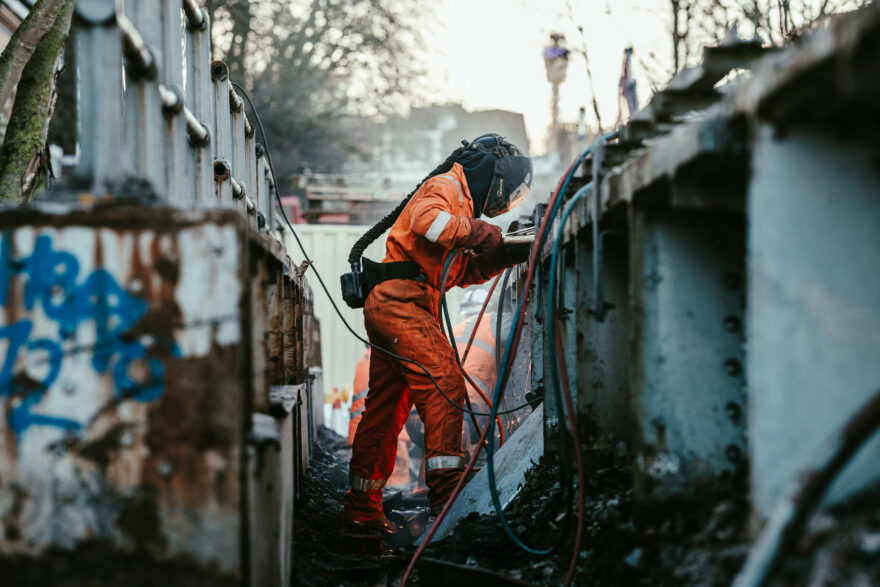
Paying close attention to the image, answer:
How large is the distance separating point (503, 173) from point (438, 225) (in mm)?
844

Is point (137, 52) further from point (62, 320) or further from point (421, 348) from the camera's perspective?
point (421, 348)

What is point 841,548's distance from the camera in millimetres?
1693

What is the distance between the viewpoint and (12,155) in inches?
227

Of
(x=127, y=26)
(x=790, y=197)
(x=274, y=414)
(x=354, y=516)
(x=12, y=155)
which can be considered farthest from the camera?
(x=12, y=155)

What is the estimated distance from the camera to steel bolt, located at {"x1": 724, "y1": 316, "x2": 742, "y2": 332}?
2625mm

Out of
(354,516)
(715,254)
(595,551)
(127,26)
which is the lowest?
(354,516)

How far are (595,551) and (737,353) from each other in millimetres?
963

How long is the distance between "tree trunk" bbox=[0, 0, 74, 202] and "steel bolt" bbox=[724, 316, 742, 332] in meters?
4.88

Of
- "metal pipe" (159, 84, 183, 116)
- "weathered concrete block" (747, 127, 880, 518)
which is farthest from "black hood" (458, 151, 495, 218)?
"weathered concrete block" (747, 127, 880, 518)

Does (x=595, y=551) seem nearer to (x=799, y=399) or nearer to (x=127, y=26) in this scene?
(x=799, y=399)

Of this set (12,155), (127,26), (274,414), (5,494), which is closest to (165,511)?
(5,494)

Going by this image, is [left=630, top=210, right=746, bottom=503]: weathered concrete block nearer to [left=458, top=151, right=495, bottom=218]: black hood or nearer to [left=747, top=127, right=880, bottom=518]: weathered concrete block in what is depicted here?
[left=747, top=127, right=880, bottom=518]: weathered concrete block

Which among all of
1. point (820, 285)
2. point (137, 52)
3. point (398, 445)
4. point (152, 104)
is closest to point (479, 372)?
point (398, 445)

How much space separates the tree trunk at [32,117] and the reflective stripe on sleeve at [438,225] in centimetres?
292
